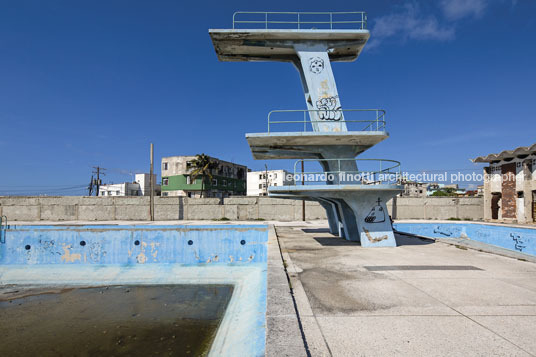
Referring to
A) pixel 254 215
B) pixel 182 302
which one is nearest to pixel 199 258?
pixel 182 302

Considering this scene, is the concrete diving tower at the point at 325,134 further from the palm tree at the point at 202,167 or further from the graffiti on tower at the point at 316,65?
the palm tree at the point at 202,167

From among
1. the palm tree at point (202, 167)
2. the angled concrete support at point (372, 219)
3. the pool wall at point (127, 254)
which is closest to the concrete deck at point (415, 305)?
the angled concrete support at point (372, 219)

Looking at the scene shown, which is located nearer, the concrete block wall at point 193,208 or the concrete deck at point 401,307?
the concrete deck at point 401,307

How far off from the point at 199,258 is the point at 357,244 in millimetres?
8441

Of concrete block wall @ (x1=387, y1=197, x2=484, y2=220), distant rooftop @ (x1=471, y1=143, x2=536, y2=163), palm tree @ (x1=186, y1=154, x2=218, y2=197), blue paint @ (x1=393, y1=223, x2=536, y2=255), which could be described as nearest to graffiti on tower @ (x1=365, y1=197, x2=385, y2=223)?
blue paint @ (x1=393, y1=223, x2=536, y2=255)

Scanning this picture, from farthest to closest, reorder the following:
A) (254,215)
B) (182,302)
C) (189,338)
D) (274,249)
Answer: (254,215) → (274,249) → (182,302) → (189,338)

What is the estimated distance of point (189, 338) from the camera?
24.2 feet

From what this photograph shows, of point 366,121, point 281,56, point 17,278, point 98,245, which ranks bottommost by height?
point 17,278

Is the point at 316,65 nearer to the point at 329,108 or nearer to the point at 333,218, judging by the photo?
the point at 329,108

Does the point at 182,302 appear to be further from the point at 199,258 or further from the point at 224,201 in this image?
the point at 224,201

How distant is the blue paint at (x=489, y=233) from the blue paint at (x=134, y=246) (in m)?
14.3

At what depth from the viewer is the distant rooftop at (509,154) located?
83.1ft

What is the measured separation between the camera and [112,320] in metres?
8.70

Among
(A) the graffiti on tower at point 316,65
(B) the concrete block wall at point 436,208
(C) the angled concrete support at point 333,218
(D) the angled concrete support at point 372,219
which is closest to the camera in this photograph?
(D) the angled concrete support at point 372,219
